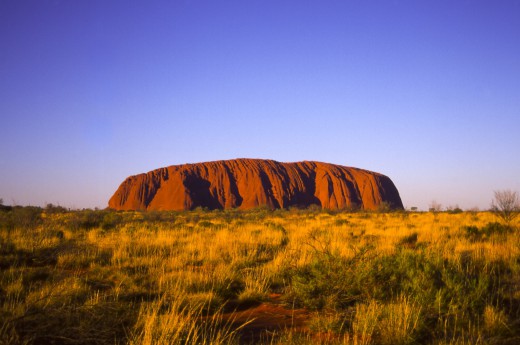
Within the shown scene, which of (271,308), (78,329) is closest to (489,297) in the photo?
(271,308)

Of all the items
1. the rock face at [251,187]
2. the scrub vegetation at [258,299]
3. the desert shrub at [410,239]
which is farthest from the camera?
the rock face at [251,187]

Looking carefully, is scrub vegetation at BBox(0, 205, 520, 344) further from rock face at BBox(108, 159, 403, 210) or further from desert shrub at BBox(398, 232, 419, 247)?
rock face at BBox(108, 159, 403, 210)

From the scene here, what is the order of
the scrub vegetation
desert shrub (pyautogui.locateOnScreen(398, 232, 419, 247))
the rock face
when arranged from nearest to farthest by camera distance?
the scrub vegetation
desert shrub (pyautogui.locateOnScreen(398, 232, 419, 247))
the rock face

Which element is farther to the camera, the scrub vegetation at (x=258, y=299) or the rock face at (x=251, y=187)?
the rock face at (x=251, y=187)

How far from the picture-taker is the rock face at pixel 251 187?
66.6 metres

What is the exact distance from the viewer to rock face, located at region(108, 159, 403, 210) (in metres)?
66.6

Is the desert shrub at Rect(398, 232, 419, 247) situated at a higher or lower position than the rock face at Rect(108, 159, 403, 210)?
lower

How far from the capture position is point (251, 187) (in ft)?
226

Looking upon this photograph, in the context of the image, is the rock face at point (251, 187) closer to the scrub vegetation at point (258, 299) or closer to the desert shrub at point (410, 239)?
the desert shrub at point (410, 239)

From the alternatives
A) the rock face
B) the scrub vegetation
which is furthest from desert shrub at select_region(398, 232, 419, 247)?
the rock face

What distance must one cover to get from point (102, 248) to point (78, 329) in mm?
6608

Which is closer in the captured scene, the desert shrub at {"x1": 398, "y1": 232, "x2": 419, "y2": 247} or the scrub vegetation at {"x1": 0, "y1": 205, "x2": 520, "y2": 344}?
the scrub vegetation at {"x1": 0, "y1": 205, "x2": 520, "y2": 344}

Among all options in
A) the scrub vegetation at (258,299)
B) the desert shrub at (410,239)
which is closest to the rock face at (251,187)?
the desert shrub at (410,239)

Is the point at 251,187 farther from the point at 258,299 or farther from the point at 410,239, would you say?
the point at 258,299
